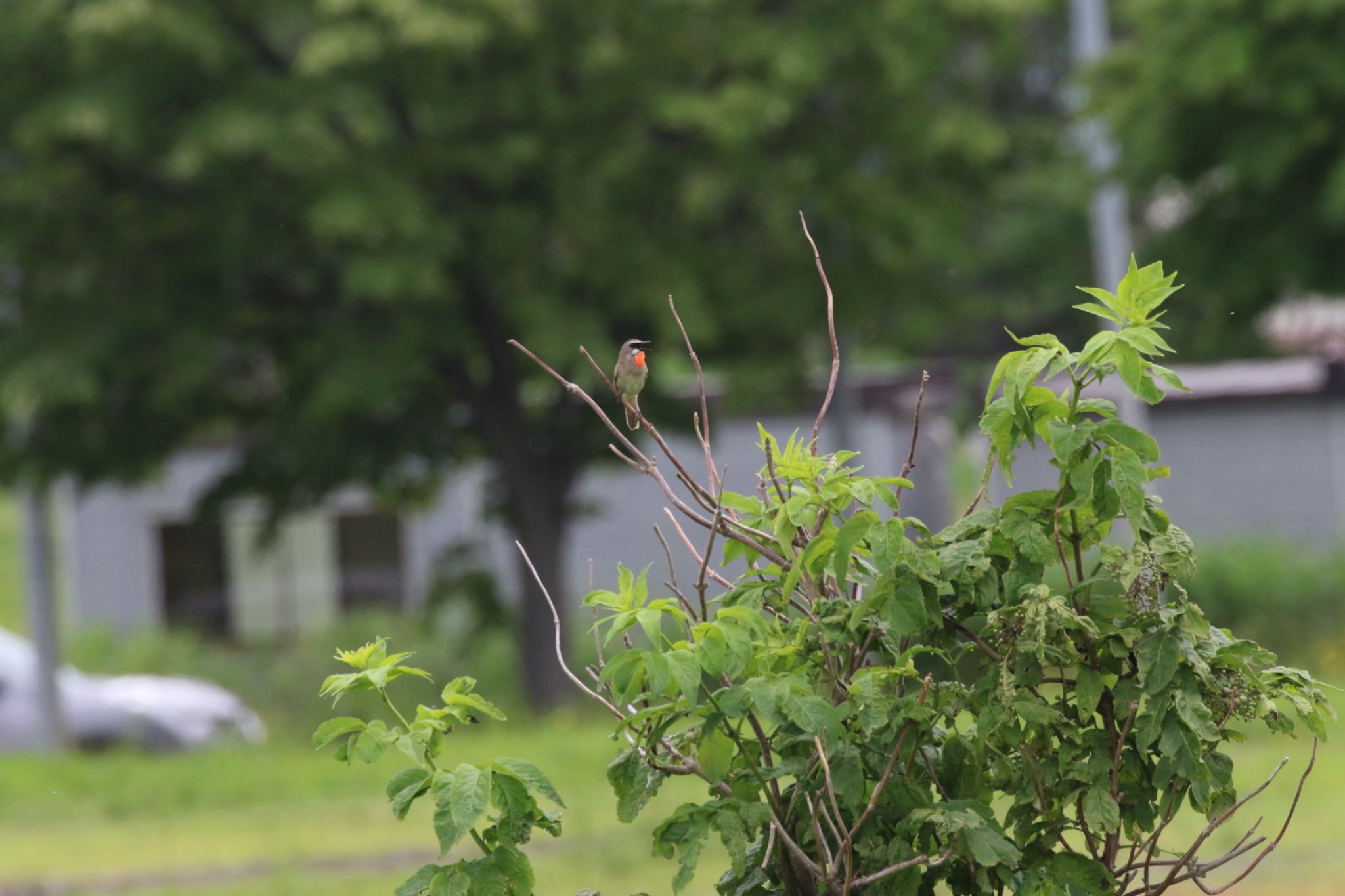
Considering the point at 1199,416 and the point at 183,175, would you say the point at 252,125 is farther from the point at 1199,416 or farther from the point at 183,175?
the point at 1199,416

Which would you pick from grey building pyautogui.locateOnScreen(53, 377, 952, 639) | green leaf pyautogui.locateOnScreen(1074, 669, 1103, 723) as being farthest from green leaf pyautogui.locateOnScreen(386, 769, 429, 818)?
grey building pyautogui.locateOnScreen(53, 377, 952, 639)

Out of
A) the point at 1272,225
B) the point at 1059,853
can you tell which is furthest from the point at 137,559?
the point at 1059,853

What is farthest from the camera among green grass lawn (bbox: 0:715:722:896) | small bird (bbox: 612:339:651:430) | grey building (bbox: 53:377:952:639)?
grey building (bbox: 53:377:952:639)

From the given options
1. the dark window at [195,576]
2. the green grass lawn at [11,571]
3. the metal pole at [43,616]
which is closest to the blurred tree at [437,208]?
the metal pole at [43,616]

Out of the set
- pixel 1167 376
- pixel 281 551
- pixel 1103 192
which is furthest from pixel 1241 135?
pixel 281 551

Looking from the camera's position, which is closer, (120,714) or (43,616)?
(43,616)

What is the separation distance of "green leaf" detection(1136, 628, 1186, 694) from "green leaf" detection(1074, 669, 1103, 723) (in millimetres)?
72

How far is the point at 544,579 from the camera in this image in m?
13.7

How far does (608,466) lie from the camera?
1504cm

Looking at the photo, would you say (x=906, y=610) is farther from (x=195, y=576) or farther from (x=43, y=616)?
(x=195, y=576)

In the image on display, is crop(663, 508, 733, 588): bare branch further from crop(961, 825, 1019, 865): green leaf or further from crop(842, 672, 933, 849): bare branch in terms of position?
crop(961, 825, 1019, 865): green leaf

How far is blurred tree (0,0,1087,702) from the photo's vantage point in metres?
11.2

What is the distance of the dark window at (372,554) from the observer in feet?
76.9

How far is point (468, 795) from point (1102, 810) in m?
0.82
